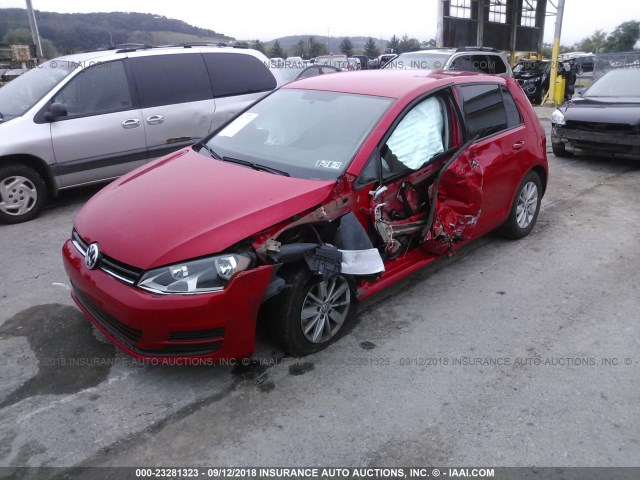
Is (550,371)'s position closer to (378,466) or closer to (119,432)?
(378,466)

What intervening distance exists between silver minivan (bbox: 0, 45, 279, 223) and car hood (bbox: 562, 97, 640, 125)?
5.13 metres

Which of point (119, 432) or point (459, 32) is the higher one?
point (459, 32)

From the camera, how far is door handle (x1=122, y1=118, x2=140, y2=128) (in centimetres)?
593

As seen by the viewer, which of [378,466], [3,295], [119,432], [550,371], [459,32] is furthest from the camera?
[459,32]

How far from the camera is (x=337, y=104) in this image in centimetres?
384

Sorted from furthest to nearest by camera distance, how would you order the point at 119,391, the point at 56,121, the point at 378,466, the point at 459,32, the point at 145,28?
the point at 145,28 → the point at 459,32 → the point at 56,121 → the point at 119,391 → the point at 378,466

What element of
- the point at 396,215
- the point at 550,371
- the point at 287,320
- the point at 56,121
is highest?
the point at 56,121

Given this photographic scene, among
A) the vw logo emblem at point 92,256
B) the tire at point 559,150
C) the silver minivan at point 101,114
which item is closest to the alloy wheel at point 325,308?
the vw logo emblem at point 92,256

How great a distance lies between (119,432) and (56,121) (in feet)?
13.5

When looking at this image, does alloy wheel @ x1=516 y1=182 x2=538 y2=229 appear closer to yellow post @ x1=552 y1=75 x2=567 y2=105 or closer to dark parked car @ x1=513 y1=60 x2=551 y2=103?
yellow post @ x1=552 y1=75 x2=567 y2=105

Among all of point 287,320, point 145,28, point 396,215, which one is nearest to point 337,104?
point 396,215

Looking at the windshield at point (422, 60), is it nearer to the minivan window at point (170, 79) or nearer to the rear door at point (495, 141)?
the minivan window at point (170, 79)

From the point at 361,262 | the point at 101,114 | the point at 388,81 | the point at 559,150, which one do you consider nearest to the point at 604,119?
the point at 559,150

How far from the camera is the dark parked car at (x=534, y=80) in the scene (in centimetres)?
1680
